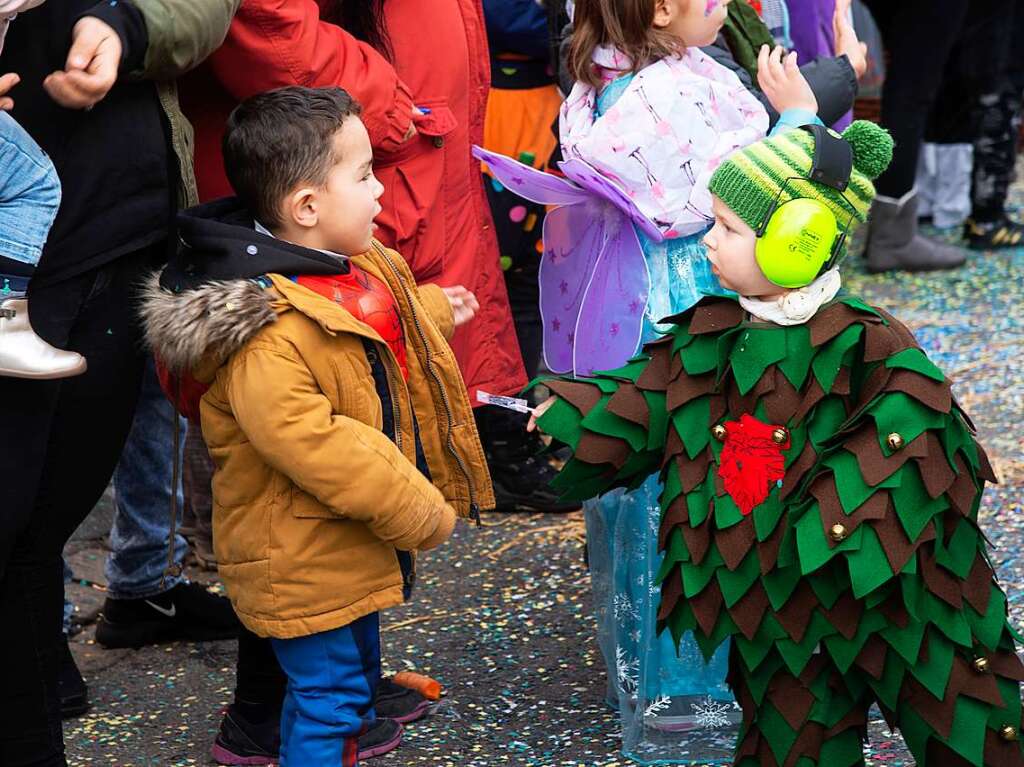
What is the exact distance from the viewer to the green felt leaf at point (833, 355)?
7.43 feet

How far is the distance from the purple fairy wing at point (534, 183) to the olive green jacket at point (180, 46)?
1.97 ft

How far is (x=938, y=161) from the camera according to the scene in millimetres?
6777

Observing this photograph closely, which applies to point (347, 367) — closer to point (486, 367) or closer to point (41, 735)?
point (41, 735)

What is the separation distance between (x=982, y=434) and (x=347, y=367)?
275 cm

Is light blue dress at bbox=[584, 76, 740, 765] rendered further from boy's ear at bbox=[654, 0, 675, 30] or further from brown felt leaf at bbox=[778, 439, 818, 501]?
brown felt leaf at bbox=[778, 439, 818, 501]

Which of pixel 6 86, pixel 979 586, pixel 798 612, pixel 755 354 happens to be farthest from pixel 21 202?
pixel 979 586

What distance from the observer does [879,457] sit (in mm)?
2207

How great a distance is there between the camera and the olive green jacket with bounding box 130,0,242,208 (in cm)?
238

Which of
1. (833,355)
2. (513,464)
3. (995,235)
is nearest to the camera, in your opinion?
(833,355)

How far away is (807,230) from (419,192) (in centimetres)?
102

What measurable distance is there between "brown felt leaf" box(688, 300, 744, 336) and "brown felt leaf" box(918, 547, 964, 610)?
473mm

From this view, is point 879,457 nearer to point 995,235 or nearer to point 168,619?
point 168,619

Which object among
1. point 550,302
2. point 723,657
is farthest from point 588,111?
point 723,657

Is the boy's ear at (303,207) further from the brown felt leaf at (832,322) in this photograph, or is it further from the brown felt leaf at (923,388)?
the brown felt leaf at (923,388)
